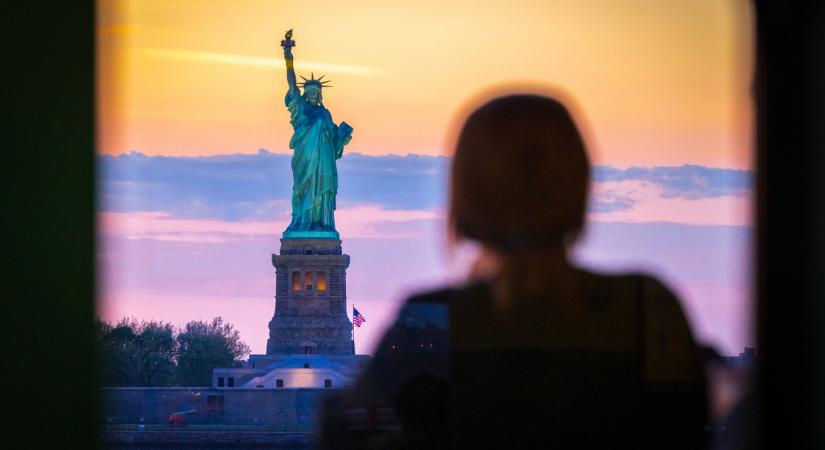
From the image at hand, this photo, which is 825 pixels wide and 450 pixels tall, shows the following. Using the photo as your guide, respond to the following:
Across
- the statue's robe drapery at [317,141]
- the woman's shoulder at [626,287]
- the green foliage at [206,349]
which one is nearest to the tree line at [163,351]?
the green foliage at [206,349]

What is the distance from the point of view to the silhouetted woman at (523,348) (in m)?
1.73

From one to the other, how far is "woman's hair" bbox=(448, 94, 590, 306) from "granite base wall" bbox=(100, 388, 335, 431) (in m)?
0.37

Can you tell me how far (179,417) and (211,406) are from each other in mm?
55

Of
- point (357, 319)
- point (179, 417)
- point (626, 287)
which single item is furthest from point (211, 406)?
point (626, 287)

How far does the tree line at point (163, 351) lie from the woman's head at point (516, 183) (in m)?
0.46

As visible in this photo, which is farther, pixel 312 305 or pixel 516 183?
pixel 312 305

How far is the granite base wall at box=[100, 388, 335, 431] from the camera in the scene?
1.74 meters

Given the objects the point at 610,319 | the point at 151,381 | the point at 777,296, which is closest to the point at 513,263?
the point at 610,319

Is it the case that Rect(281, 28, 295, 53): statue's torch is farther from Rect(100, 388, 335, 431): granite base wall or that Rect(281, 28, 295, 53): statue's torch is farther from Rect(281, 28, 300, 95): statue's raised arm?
Rect(100, 388, 335, 431): granite base wall

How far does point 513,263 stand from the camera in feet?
5.73

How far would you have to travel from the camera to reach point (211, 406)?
1.87 m

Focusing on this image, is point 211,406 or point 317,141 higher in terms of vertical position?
point 317,141

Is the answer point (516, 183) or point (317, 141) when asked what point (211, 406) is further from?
point (317, 141)

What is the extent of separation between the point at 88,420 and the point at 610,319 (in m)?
0.81
